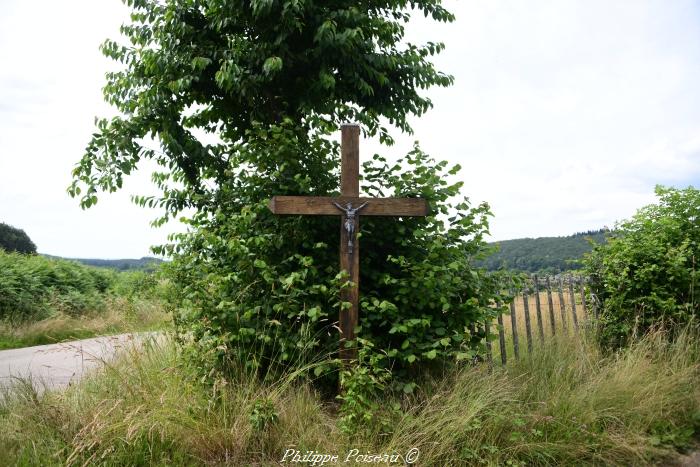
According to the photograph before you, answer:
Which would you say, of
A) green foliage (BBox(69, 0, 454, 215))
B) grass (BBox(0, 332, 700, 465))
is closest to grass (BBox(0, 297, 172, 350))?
green foliage (BBox(69, 0, 454, 215))

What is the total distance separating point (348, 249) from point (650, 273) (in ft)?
17.5

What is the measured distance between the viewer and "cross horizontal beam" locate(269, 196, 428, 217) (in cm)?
534

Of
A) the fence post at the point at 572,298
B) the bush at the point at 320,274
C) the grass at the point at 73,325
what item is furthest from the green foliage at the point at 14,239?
the fence post at the point at 572,298

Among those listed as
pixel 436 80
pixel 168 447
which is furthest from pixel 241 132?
pixel 168 447

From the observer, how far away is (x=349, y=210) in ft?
17.7

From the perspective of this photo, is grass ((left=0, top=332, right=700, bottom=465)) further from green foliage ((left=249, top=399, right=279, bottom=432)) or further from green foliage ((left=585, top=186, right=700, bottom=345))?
green foliage ((left=585, top=186, right=700, bottom=345))

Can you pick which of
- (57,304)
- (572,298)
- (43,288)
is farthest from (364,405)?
(43,288)

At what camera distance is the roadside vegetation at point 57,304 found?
11.6 m

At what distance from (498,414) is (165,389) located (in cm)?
299

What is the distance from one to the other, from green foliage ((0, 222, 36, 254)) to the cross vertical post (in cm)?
3783

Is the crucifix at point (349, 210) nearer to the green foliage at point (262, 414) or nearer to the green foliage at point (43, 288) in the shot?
the green foliage at point (262, 414)

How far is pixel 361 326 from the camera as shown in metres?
5.20

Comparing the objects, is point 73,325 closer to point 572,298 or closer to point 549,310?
point 549,310

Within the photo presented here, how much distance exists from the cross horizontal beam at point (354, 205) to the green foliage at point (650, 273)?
432cm
